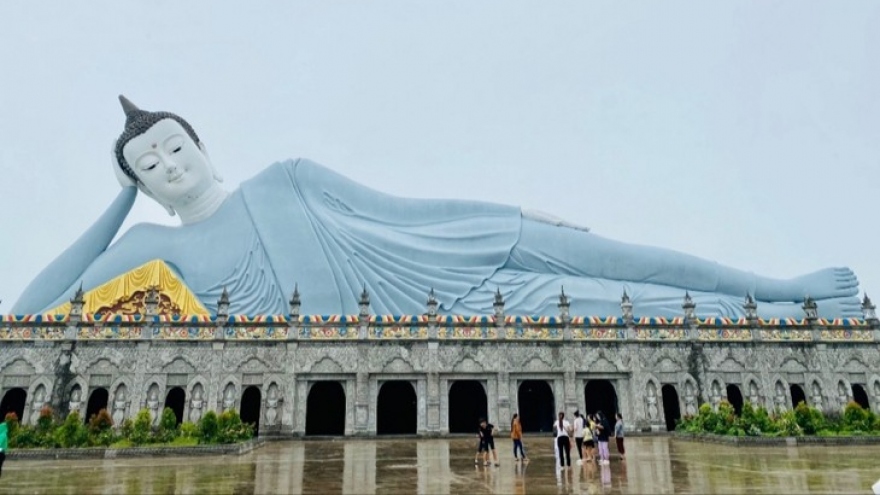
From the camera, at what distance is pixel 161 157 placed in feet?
116

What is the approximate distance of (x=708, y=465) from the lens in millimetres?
14117

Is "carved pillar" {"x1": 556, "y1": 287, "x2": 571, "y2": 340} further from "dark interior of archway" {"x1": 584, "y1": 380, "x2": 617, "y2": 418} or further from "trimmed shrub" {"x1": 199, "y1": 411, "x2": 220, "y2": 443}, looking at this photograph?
"trimmed shrub" {"x1": 199, "y1": 411, "x2": 220, "y2": 443}

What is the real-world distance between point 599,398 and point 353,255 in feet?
50.2

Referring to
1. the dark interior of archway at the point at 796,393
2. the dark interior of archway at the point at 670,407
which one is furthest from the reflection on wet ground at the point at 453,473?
the dark interior of archway at the point at 796,393

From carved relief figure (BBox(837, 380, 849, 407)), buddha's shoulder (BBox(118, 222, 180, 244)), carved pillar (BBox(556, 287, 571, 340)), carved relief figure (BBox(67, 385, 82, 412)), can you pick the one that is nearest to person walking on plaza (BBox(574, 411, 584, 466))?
carved pillar (BBox(556, 287, 571, 340))

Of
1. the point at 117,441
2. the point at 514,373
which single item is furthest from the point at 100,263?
the point at 514,373

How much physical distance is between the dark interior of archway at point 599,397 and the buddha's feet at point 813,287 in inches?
501

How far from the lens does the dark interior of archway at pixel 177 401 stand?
26109 mm

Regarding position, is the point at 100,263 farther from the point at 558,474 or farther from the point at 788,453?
the point at 788,453

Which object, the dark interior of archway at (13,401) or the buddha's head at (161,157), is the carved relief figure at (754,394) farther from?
the dark interior of archway at (13,401)

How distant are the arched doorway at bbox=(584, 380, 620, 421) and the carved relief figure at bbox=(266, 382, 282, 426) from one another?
14.6 meters

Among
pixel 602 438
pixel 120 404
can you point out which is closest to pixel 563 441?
pixel 602 438

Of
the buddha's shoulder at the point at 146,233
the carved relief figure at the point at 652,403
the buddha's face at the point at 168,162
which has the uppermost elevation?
the buddha's face at the point at 168,162

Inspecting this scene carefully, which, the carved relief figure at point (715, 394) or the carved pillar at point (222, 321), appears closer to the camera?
the carved pillar at point (222, 321)
